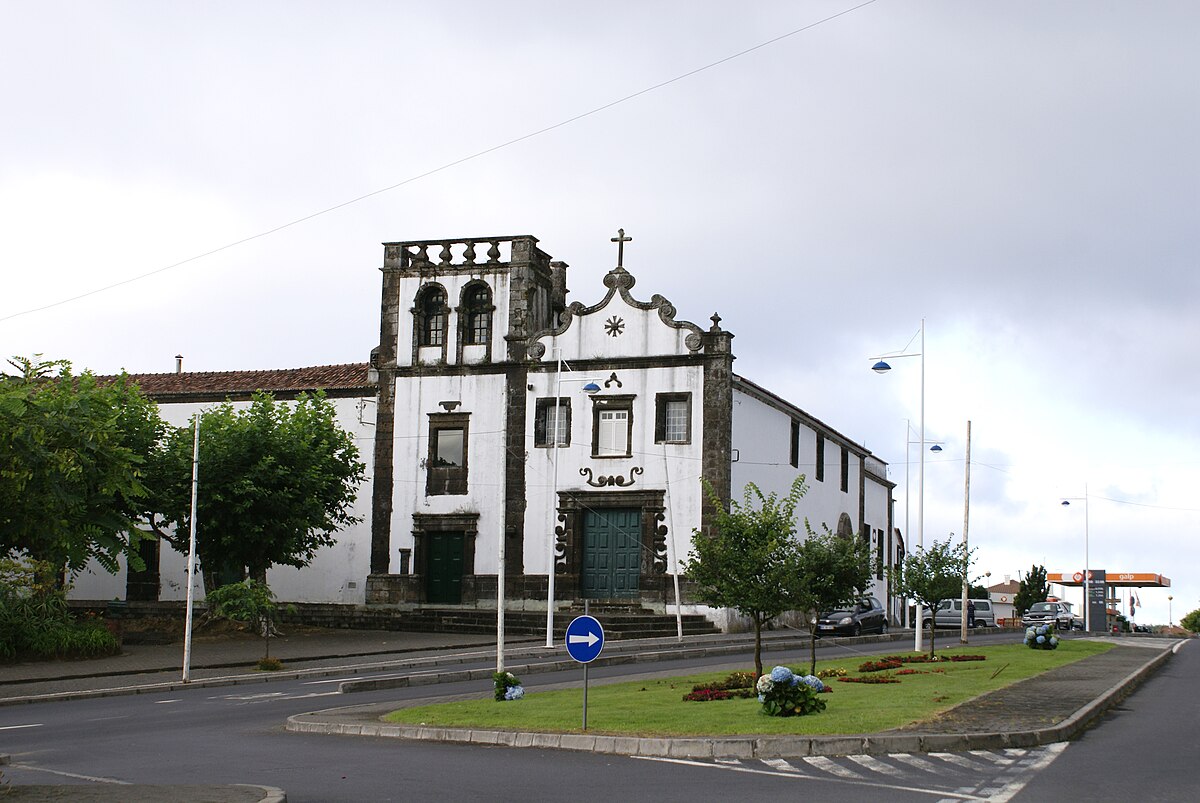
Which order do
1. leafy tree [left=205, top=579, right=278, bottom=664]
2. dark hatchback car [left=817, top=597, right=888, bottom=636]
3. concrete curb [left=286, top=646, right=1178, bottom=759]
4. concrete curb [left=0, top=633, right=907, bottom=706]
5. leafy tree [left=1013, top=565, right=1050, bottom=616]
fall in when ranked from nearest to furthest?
1. concrete curb [left=286, top=646, right=1178, bottom=759]
2. concrete curb [left=0, top=633, right=907, bottom=706]
3. leafy tree [left=205, top=579, right=278, bottom=664]
4. dark hatchback car [left=817, top=597, right=888, bottom=636]
5. leafy tree [left=1013, top=565, right=1050, bottom=616]

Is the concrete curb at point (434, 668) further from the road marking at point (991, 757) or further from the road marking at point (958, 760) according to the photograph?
the road marking at point (991, 757)

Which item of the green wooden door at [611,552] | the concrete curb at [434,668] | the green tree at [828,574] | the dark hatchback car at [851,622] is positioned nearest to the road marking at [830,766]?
the green tree at [828,574]

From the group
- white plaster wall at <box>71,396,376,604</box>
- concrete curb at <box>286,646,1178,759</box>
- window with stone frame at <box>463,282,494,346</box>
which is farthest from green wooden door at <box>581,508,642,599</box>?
concrete curb at <box>286,646,1178,759</box>

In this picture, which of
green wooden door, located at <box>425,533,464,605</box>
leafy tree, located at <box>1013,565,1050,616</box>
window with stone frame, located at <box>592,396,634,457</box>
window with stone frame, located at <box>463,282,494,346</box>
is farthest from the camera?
leafy tree, located at <box>1013,565,1050,616</box>

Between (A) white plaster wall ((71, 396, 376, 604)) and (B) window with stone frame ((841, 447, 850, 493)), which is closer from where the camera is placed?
(A) white plaster wall ((71, 396, 376, 604))

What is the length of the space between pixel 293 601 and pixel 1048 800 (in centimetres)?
3841

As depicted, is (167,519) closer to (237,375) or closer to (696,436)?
(237,375)

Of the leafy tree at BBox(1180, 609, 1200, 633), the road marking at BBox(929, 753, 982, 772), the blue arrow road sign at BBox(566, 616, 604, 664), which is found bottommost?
the leafy tree at BBox(1180, 609, 1200, 633)

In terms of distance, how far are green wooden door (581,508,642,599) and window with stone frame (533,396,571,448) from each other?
2669 mm

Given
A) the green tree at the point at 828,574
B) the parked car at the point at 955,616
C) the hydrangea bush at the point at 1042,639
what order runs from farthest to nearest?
the parked car at the point at 955,616
the hydrangea bush at the point at 1042,639
the green tree at the point at 828,574

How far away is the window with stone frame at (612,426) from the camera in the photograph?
4291 cm

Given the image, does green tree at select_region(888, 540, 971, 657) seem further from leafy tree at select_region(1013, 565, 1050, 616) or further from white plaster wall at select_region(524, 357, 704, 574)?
leafy tree at select_region(1013, 565, 1050, 616)

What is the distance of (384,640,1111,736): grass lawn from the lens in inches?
621

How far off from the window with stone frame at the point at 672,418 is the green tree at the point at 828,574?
15.8 metres
